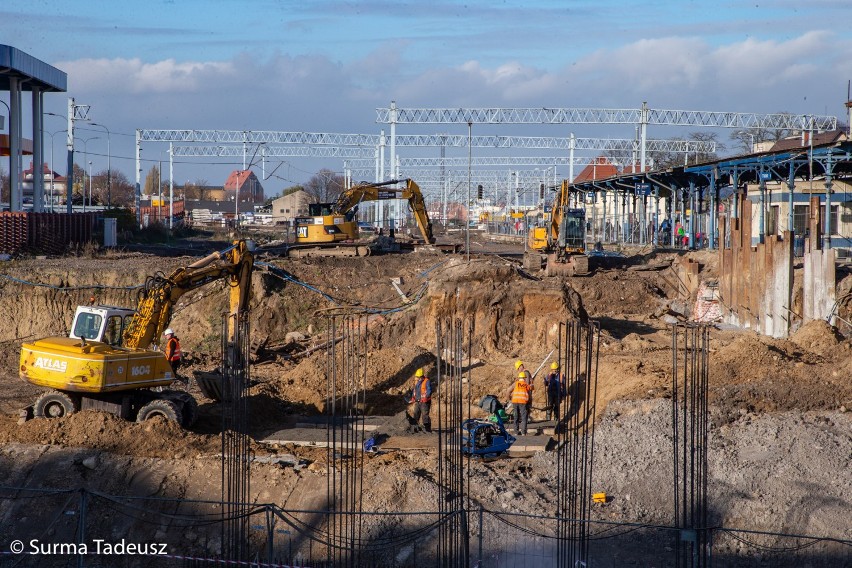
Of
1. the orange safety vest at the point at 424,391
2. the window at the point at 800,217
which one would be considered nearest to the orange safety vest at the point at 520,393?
the orange safety vest at the point at 424,391

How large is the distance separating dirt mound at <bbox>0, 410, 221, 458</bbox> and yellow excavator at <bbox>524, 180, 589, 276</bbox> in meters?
19.9

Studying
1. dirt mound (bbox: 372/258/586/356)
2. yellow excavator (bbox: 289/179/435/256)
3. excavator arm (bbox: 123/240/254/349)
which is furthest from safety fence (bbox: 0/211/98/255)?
dirt mound (bbox: 372/258/586/356)

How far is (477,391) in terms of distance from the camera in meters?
18.9

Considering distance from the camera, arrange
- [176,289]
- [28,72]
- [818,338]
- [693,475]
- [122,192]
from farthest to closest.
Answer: [122,192], [28,72], [818,338], [176,289], [693,475]

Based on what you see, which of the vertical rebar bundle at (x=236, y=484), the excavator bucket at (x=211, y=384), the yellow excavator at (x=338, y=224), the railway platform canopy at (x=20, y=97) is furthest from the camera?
the railway platform canopy at (x=20, y=97)

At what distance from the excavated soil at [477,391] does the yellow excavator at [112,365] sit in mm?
637

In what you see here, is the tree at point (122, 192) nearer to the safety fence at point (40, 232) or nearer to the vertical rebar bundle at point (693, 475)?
the safety fence at point (40, 232)

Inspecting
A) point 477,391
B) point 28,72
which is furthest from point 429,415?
point 28,72

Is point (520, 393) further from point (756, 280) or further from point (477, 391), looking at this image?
point (756, 280)

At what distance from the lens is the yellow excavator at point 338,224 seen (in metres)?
34.2

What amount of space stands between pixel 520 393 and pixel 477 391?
10.1 feet

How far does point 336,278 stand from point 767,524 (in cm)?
1965

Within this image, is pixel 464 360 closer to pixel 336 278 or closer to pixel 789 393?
pixel 789 393

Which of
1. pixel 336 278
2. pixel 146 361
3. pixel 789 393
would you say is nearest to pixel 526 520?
pixel 789 393
